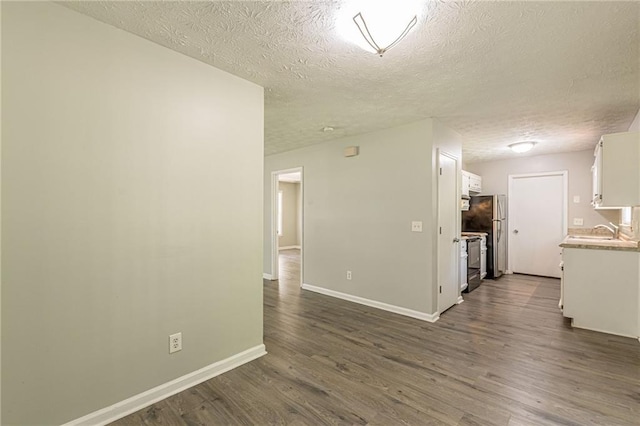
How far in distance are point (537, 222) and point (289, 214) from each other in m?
7.23

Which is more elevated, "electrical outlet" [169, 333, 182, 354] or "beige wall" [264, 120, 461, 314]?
"beige wall" [264, 120, 461, 314]

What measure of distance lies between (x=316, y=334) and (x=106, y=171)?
237 centimetres

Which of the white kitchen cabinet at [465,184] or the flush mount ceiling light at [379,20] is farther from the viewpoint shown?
the white kitchen cabinet at [465,184]

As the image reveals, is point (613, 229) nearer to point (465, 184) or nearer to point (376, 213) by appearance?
point (465, 184)

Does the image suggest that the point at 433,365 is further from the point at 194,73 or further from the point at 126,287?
the point at 194,73

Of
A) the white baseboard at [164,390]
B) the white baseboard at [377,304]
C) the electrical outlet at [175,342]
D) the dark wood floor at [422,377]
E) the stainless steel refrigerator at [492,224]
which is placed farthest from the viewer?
the stainless steel refrigerator at [492,224]

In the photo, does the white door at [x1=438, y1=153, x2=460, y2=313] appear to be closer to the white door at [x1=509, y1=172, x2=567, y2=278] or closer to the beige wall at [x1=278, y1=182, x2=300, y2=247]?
the white door at [x1=509, y1=172, x2=567, y2=278]

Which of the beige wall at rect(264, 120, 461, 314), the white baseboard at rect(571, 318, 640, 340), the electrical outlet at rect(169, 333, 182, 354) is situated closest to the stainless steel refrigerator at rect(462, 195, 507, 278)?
the beige wall at rect(264, 120, 461, 314)

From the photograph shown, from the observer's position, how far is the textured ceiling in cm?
166

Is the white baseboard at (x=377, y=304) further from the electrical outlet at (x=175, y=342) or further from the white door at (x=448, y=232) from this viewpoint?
the electrical outlet at (x=175, y=342)

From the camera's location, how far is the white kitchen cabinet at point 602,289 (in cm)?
308

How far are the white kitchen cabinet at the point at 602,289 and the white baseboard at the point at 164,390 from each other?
343 centimetres

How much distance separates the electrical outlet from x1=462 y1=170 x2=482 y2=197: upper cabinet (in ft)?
15.9

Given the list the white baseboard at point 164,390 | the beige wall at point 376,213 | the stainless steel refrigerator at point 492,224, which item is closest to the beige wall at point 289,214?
the beige wall at point 376,213
